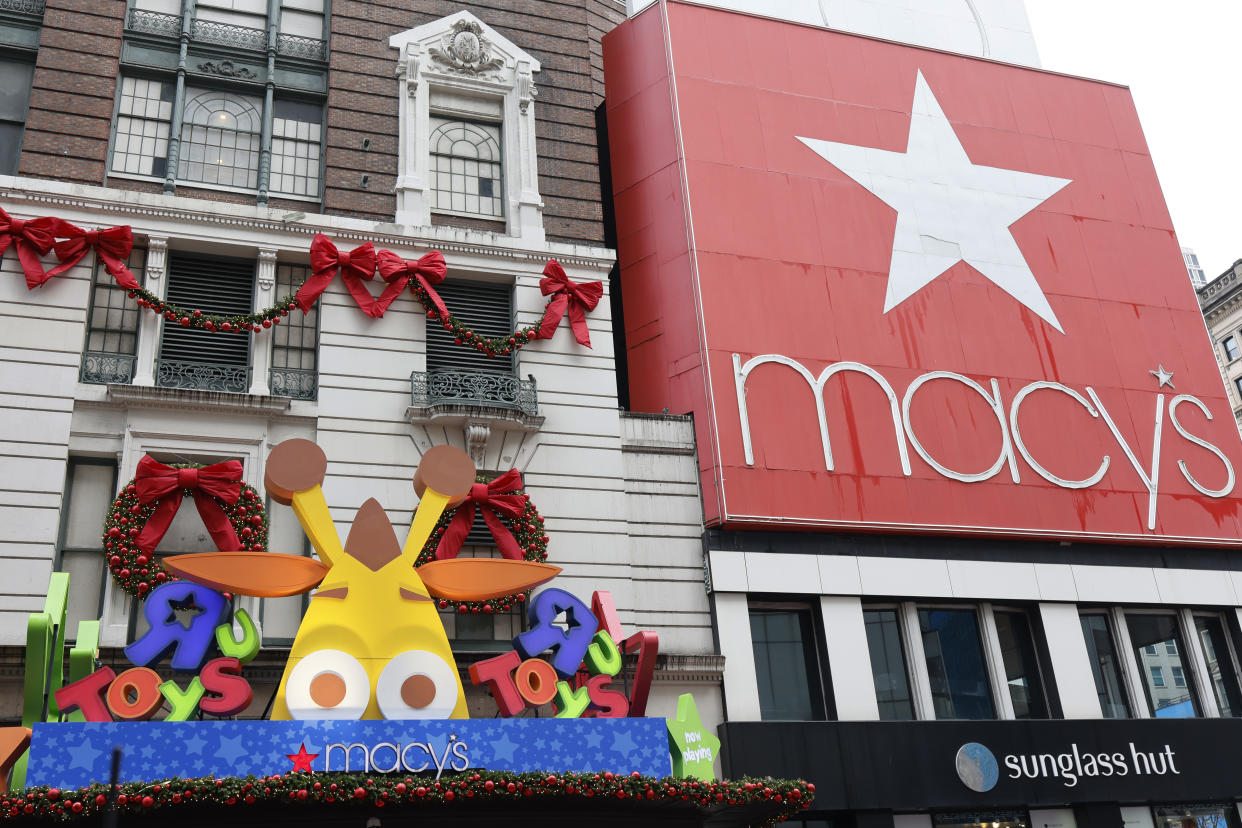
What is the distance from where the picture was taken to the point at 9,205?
73.0 feet

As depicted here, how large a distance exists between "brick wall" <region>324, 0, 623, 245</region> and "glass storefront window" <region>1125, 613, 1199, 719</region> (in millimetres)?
16505

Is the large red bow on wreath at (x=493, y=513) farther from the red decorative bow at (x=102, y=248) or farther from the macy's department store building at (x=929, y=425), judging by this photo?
the red decorative bow at (x=102, y=248)

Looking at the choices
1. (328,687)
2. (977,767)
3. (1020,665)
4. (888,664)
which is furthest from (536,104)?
(977,767)

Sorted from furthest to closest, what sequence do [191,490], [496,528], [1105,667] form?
[1105,667]
[496,528]
[191,490]

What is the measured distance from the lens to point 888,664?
82.0 feet

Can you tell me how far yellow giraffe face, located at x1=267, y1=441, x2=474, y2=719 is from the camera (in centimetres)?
1705

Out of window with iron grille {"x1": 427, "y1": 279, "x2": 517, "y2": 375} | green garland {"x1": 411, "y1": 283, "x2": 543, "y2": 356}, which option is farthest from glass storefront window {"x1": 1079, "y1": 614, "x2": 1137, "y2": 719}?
window with iron grille {"x1": 427, "y1": 279, "x2": 517, "y2": 375}

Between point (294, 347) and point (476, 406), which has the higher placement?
point (294, 347)

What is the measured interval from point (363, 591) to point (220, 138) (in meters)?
12.7

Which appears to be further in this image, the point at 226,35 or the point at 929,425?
the point at 929,425

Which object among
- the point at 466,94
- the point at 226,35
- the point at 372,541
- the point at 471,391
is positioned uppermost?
the point at 226,35

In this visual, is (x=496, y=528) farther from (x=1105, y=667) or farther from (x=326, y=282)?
(x=1105, y=667)

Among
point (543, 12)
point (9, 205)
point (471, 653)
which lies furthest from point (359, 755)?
point (543, 12)

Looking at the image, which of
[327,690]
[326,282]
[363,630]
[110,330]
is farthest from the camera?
[326,282]
